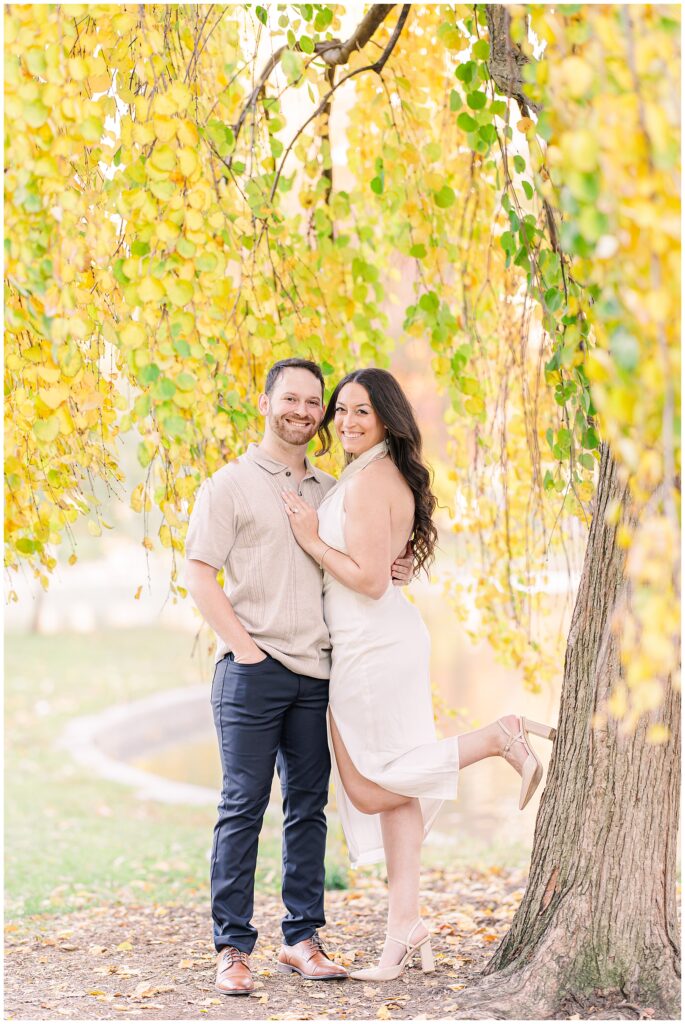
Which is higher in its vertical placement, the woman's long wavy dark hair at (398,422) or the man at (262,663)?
the woman's long wavy dark hair at (398,422)

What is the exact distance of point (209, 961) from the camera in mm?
3188

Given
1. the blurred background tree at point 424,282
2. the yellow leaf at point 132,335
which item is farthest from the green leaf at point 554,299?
the yellow leaf at point 132,335

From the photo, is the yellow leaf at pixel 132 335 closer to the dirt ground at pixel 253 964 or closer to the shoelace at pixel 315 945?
the dirt ground at pixel 253 964

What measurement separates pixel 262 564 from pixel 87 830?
13.0ft

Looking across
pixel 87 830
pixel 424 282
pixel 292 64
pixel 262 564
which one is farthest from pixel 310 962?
pixel 87 830

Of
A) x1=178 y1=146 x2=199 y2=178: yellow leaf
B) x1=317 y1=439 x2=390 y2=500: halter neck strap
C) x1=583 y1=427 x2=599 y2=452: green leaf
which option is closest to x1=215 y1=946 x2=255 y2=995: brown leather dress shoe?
x1=317 y1=439 x2=390 y2=500: halter neck strap

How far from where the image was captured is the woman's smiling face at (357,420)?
2.98 metres

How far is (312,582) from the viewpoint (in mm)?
2971

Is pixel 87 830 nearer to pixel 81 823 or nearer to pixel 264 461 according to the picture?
pixel 81 823

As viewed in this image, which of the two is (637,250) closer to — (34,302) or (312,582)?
(34,302)

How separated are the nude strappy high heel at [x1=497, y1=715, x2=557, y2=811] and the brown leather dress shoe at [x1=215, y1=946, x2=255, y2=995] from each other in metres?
0.90

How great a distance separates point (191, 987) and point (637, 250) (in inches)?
95.4

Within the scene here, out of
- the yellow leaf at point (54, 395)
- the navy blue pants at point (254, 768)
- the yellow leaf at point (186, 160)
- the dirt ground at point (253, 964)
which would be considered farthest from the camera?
the navy blue pants at point (254, 768)

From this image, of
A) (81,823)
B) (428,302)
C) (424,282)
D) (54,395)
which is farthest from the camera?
(81,823)
